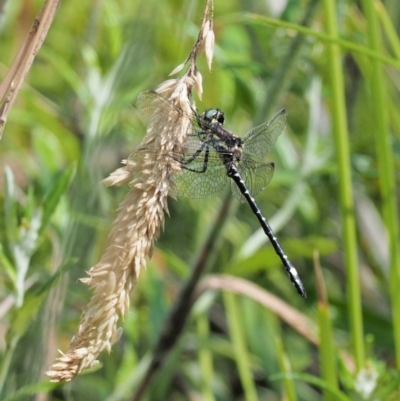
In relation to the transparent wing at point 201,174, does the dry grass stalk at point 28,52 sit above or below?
above

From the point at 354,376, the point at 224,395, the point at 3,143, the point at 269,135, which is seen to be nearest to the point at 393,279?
the point at 354,376

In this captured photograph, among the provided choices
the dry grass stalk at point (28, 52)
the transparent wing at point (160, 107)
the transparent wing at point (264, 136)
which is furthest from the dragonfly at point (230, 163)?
the dry grass stalk at point (28, 52)

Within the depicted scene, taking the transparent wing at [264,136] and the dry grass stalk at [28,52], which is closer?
the dry grass stalk at [28,52]

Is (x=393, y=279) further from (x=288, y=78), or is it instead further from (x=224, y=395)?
(x=224, y=395)

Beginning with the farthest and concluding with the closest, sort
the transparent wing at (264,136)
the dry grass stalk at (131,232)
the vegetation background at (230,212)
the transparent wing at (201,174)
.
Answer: the transparent wing at (264,136)
the transparent wing at (201,174)
the vegetation background at (230,212)
the dry grass stalk at (131,232)

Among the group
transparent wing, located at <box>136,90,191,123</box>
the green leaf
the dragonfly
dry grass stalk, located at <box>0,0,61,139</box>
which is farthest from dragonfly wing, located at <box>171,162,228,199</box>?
dry grass stalk, located at <box>0,0,61,139</box>

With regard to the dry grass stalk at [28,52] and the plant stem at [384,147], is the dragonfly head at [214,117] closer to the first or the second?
the plant stem at [384,147]

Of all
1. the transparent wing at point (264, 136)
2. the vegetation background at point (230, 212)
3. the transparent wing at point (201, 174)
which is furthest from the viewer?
the transparent wing at point (264, 136)

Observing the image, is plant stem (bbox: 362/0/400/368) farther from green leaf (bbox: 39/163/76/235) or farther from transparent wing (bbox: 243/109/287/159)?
green leaf (bbox: 39/163/76/235)

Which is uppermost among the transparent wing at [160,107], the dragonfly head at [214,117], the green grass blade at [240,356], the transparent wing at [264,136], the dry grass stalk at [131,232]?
the dragonfly head at [214,117]
